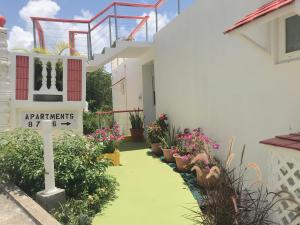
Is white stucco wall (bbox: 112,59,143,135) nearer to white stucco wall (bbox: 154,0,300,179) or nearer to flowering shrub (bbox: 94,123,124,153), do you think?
white stucco wall (bbox: 154,0,300,179)

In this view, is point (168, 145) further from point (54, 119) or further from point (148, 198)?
point (54, 119)

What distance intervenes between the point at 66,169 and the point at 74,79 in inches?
82.0

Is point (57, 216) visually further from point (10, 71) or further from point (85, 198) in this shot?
point (10, 71)

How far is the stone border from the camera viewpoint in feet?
12.4

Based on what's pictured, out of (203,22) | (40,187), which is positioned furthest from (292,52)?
(40,187)

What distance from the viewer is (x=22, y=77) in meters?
5.95

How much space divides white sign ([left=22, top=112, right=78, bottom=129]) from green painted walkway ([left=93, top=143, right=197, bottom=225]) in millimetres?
1447

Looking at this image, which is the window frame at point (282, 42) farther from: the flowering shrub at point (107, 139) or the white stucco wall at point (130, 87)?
the white stucco wall at point (130, 87)

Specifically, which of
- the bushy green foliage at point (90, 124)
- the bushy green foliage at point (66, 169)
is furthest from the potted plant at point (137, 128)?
the bushy green foliage at point (66, 169)

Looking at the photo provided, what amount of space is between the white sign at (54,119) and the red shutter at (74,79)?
357 millimetres

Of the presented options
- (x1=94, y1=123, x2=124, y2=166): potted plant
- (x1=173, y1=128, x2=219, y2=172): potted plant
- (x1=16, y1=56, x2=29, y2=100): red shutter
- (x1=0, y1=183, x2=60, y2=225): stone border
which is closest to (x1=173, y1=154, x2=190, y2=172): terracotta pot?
(x1=173, y1=128, x2=219, y2=172): potted plant

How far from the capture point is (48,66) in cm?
628

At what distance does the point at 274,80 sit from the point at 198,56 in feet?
8.93

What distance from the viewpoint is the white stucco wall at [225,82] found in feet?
14.2
